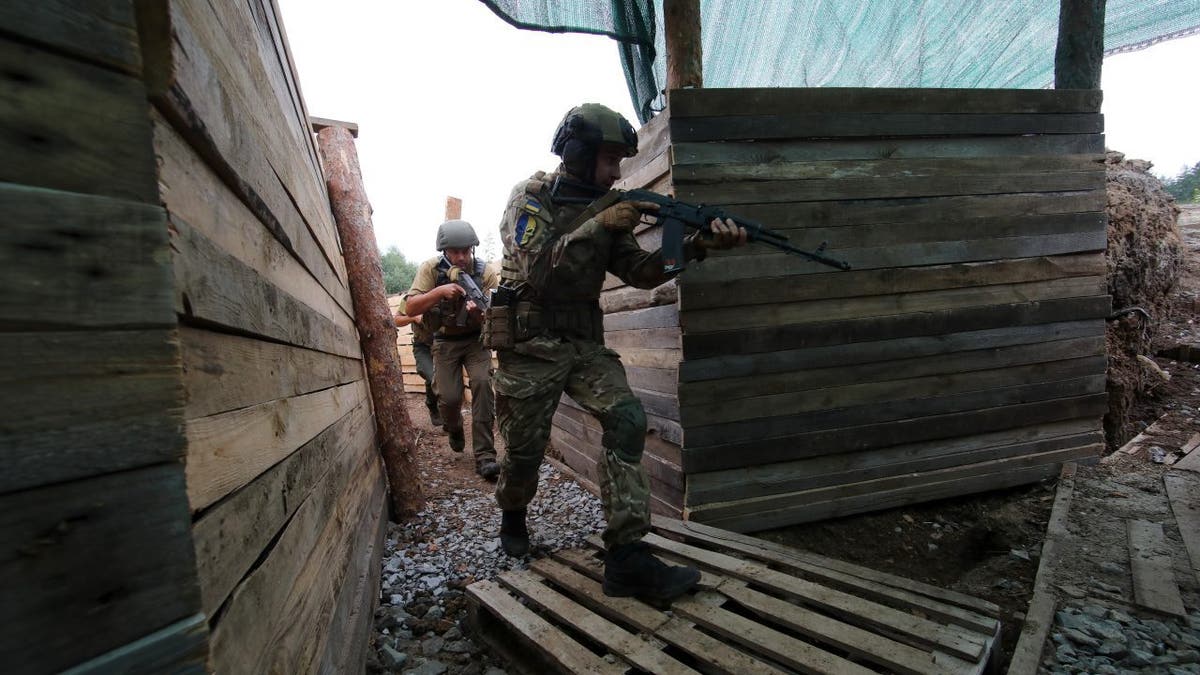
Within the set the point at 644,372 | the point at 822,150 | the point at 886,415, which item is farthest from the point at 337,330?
the point at 886,415

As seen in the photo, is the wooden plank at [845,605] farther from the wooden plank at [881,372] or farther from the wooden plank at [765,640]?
the wooden plank at [881,372]

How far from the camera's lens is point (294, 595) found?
1376 mm

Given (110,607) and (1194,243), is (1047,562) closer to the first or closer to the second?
(110,607)

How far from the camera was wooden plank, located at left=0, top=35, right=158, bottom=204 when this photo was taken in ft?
1.88

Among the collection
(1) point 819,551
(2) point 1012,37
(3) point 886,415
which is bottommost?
(1) point 819,551

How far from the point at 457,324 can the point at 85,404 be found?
14.6ft

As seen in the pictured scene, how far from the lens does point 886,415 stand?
341 cm

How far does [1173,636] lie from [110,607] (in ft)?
10.5

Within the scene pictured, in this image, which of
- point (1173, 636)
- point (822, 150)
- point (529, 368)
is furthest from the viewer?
point (822, 150)

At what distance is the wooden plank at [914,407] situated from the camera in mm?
3182

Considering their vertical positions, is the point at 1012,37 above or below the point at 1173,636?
above

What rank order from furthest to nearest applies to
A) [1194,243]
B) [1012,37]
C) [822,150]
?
1. [1194,243]
2. [1012,37]
3. [822,150]

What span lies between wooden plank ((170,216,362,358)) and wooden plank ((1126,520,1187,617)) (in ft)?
11.0

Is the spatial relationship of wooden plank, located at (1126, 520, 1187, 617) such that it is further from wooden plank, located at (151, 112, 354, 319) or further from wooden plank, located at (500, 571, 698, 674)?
wooden plank, located at (151, 112, 354, 319)
